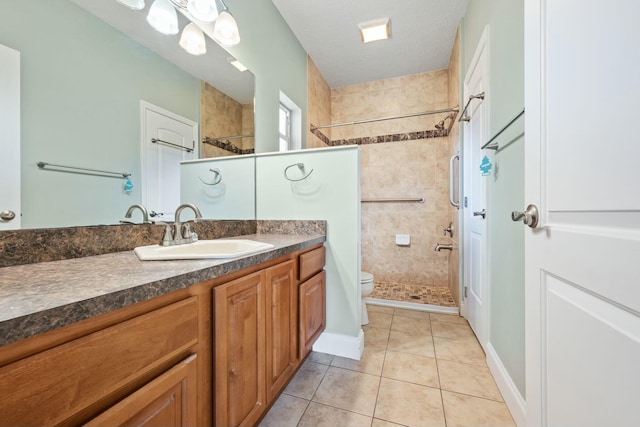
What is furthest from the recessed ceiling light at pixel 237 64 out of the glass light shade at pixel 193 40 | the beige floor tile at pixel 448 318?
the beige floor tile at pixel 448 318

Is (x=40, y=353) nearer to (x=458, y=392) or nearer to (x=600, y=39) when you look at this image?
(x=600, y=39)

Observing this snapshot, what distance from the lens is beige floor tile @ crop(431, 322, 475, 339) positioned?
6.36ft

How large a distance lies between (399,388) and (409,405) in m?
0.12

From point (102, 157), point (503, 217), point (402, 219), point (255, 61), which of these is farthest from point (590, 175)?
point (402, 219)

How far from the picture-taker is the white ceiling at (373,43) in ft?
7.00

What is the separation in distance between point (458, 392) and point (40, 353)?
1683 mm

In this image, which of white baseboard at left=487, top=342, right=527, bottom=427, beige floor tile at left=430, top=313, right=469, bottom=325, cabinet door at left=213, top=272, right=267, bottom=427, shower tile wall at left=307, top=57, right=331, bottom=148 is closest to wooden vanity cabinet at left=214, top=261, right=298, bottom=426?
cabinet door at left=213, top=272, right=267, bottom=427

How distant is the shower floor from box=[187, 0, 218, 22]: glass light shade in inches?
107

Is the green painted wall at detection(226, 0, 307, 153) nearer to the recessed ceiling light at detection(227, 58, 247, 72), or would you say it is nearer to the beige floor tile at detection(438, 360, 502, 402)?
the recessed ceiling light at detection(227, 58, 247, 72)

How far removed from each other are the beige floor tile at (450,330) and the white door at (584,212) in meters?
1.21

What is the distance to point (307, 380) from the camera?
144 centimetres

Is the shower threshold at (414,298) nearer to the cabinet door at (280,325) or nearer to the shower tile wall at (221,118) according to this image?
the cabinet door at (280,325)

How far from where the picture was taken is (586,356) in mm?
561

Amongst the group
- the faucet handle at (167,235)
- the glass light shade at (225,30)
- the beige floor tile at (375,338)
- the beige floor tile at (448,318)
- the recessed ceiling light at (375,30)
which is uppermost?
the recessed ceiling light at (375,30)
